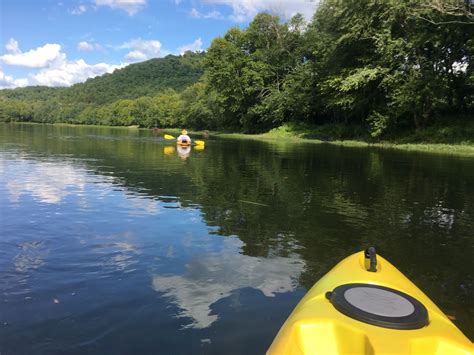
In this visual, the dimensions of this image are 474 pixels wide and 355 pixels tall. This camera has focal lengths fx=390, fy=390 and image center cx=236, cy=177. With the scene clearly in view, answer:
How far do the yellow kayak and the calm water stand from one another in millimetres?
995

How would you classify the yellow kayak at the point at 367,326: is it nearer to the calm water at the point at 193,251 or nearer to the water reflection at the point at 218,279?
the calm water at the point at 193,251

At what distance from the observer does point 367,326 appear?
10.6 ft

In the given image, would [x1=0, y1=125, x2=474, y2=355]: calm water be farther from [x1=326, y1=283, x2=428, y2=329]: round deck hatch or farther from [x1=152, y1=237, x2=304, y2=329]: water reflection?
[x1=326, y1=283, x2=428, y2=329]: round deck hatch

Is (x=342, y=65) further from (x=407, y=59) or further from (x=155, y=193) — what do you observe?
(x=155, y=193)

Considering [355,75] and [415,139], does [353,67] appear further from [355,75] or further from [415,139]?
[415,139]

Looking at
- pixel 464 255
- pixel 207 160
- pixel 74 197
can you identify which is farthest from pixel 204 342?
pixel 207 160

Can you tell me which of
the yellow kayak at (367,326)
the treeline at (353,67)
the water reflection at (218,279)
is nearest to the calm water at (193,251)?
the water reflection at (218,279)

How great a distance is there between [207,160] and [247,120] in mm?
38304

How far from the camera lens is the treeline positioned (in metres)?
31.8

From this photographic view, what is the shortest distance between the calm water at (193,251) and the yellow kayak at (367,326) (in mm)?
995

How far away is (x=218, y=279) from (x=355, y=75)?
3225 centimetres

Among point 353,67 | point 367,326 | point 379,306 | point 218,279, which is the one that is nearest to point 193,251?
point 218,279

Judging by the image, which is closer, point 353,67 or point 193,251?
point 193,251

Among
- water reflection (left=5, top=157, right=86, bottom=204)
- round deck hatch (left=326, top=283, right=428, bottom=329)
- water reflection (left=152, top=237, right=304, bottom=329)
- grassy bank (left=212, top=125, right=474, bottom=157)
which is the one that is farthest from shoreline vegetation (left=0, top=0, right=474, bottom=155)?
round deck hatch (left=326, top=283, right=428, bottom=329)
